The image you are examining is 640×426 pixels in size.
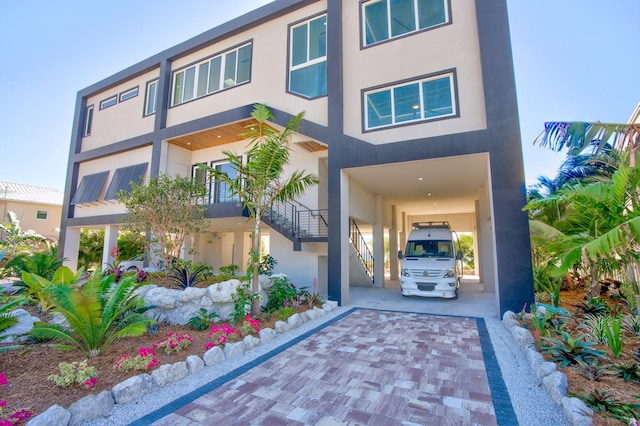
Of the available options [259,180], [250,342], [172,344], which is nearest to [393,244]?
[259,180]

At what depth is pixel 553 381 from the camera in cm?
348

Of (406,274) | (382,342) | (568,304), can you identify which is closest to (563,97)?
(568,304)

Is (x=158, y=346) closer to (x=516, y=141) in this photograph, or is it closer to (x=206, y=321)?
(x=206, y=321)

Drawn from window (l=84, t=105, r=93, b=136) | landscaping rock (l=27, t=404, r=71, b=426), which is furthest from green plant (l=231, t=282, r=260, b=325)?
window (l=84, t=105, r=93, b=136)

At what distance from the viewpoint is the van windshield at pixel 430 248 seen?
33.7ft

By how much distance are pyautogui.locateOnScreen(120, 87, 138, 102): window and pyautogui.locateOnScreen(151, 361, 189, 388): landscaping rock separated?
15.8 m

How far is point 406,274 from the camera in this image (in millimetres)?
9750

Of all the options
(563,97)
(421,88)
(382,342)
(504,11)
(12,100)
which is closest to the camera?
(382,342)

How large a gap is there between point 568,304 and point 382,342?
226 inches

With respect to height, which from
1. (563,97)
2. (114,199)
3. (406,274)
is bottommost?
(406,274)

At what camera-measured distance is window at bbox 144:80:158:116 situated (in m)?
14.4

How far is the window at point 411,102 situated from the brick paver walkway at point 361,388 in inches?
241

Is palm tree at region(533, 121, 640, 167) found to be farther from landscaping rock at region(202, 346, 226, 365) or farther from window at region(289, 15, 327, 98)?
landscaping rock at region(202, 346, 226, 365)

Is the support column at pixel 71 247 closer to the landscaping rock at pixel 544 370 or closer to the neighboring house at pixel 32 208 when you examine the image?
the neighboring house at pixel 32 208
